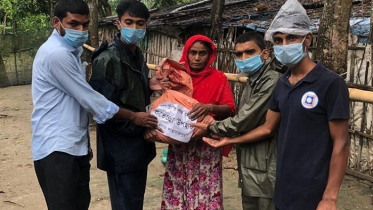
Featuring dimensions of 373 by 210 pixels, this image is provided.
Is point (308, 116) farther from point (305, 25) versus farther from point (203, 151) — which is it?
point (203, 151)

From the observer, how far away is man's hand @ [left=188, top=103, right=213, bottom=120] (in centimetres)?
265

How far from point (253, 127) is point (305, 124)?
0.57m

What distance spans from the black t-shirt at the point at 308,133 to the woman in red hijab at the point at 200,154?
Result: 0.85m

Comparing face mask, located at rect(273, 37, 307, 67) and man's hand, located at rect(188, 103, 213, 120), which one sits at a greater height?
face mask, located at rect(273, 37, 307, 67)

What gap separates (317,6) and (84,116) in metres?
6.54

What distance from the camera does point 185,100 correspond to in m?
2.69

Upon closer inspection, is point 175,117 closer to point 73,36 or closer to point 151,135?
point 151,135

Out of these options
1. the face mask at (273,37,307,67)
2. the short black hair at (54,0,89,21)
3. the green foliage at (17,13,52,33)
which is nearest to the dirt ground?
the short black hair at (54,0,89,21)

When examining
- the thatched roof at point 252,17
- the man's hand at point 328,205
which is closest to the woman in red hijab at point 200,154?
the man's hand at point 328,205

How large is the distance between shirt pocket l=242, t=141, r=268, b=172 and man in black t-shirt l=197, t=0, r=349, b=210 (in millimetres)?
350

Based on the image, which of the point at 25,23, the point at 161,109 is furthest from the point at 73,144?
the point at 25,23

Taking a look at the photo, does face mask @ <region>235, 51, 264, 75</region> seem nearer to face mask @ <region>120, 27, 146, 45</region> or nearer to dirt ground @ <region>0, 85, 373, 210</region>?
face mask @ <region>120, 27, 146, 45</region>

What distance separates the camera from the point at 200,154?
286 cm

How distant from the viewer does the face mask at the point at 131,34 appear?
8.68 feet
